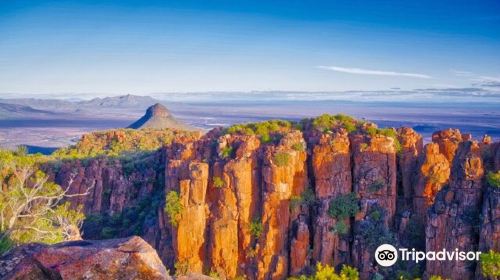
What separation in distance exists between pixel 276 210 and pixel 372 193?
7.71 metres

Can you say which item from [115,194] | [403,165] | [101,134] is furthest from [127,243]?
[101,134]

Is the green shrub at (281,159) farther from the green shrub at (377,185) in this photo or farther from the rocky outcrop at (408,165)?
the rocky outcrop at (408,165)

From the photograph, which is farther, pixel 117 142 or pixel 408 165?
pixel 117 142

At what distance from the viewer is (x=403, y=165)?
37.3 meters

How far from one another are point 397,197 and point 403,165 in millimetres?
2642

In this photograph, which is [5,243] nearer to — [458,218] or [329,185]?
[458,218]

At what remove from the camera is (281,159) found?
37.2 meters

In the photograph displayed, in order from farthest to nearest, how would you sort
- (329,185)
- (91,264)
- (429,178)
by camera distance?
1. (329,185)
2. (429,178)
3. (91,264)

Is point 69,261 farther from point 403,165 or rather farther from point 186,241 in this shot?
point 403,165

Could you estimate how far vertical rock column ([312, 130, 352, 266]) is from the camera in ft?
117

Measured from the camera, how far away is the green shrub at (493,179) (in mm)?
27938

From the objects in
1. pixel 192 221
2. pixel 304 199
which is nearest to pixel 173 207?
pixel 192 221

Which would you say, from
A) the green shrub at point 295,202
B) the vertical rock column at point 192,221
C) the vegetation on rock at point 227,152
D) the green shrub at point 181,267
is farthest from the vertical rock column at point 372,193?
the green shrub at point 181,267

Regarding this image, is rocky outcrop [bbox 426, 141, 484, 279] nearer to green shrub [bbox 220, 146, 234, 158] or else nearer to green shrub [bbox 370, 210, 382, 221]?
green shrub [bbox 370, 210, 382, 221]
